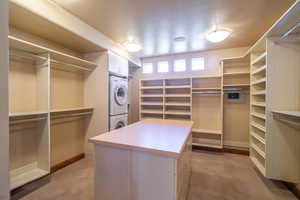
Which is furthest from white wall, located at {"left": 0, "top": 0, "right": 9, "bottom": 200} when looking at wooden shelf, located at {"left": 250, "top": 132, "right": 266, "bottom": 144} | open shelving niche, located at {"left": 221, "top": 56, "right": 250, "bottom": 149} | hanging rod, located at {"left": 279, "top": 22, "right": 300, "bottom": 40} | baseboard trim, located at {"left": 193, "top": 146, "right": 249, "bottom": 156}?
baseboard trim, located at {"left": 193, "top": 146, "right": 249, "bottom": 156}

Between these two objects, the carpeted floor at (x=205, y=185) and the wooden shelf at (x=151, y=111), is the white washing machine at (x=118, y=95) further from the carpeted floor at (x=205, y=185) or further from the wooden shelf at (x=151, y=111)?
the carpeted floor at (x=205, y=185)

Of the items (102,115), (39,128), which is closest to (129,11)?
(102,115)

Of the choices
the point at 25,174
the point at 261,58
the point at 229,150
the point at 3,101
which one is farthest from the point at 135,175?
the point at 229,150

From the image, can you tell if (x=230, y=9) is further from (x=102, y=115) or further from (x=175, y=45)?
(x=102, y=115)

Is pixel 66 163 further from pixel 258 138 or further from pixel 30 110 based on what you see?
pixel 258 138

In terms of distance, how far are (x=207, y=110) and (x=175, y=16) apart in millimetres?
2542

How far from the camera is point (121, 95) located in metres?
3.58

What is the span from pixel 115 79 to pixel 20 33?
1.68 m

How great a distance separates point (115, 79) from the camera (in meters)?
3.31

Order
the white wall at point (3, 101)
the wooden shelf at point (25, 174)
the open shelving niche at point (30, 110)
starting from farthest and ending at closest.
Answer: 1. the open shelving niche at point (30, 110)
2. the wooden shelf at point (25, 174)
3. the white wall at point (3, 101)

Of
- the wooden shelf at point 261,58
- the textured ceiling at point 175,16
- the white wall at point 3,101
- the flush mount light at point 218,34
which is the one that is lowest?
the white wall at point 3,101

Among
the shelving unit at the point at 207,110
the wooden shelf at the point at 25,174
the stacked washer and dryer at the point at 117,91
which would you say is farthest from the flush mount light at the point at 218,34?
the wooden shelf at the point at 25,174

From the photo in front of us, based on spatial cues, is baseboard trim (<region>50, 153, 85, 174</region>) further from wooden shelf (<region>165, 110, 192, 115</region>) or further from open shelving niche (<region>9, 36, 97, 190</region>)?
wooden shelf (<region>165, 110, 192, 115</region>)

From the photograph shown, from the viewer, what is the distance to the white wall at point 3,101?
0.55 m
